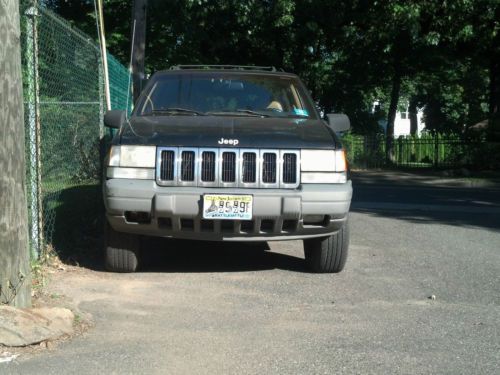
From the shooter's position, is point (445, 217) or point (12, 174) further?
point (445, 217)

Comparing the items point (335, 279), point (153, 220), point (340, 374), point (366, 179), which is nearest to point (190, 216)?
point (153, 220)

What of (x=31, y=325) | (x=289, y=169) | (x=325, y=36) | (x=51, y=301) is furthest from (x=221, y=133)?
(x=325, y=36)

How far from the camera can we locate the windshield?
6715 mm

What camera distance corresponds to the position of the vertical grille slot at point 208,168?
18.6ft

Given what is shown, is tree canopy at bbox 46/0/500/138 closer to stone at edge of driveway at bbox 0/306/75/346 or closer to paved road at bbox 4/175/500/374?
paved road at bbox 4/175/500/374

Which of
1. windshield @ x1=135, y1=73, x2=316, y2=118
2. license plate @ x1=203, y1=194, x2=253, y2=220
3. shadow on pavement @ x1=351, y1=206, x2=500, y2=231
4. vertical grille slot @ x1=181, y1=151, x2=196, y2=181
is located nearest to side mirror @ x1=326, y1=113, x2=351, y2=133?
windshield @ x1=135, y1=73, x2=316, y2=118

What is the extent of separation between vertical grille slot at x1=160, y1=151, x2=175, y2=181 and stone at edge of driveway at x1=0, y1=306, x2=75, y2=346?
1486mm

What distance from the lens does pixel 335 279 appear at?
6.25m

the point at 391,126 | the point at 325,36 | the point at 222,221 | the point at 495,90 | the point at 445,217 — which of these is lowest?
the point at 445,217

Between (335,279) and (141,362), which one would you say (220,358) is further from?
(335,279)

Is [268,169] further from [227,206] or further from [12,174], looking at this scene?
[12,174]

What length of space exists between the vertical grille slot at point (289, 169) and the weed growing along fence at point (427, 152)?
1756cm

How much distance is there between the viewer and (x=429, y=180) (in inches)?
760

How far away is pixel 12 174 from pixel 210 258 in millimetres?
2926
